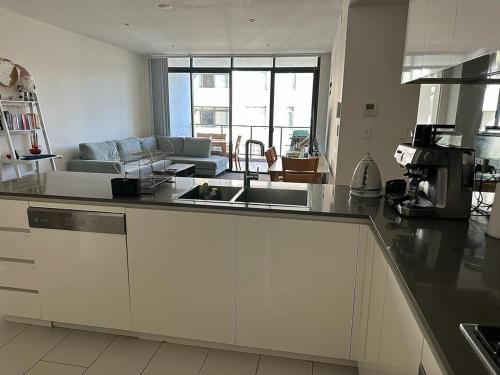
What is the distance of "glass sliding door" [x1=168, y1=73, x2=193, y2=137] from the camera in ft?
25.3

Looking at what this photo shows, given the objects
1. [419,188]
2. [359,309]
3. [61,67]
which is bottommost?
[359,309]

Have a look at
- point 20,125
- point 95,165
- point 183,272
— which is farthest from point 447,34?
point 95,165

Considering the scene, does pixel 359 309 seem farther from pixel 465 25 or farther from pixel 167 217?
pixel 465 25

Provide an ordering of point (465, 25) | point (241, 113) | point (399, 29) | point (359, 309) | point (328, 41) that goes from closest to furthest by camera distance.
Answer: point (465, 25) < point (359, 309) < point (399, 29) < point (328, 41) < point (241, 113)

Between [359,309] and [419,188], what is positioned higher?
[419,188]

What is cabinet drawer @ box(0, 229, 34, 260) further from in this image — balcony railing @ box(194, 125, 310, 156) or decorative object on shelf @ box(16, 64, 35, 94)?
balcony railing @ box(194, 125, 310, 156)

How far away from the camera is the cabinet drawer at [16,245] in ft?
6.51

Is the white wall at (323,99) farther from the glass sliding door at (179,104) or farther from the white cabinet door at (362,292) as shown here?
the white cabinet door at (362,292)

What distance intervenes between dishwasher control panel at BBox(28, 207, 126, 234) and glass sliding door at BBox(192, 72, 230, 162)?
6.05m

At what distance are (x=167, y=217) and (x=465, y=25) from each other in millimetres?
1520

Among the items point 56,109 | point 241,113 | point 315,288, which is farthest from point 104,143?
point 315,288

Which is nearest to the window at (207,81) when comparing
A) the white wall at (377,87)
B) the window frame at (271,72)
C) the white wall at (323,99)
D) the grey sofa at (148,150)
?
the window frame at (271,72)

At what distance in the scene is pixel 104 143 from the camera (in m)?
5.87

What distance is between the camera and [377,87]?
3154mm
